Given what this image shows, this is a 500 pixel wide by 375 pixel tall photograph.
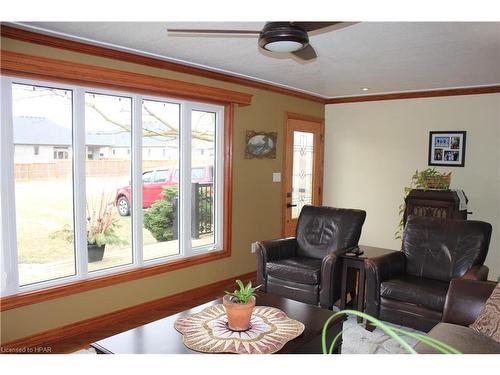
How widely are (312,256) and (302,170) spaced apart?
6.63ft

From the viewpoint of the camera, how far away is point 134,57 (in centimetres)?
359

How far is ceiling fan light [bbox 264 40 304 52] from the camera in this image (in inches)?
83.4

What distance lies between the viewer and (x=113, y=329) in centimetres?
343

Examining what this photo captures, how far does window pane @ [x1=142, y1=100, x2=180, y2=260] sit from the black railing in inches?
9.2

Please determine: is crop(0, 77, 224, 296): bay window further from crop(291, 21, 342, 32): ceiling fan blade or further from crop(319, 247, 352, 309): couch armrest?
crop(291, 21, 342, 32): ceiling fan blade

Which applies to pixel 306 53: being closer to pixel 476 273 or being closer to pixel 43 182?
pixel 476 273

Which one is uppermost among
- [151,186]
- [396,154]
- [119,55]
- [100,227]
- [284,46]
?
[119,55]

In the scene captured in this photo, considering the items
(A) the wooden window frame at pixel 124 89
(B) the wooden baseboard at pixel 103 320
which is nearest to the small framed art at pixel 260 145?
(A) the wooden window frame at pixel 124 89

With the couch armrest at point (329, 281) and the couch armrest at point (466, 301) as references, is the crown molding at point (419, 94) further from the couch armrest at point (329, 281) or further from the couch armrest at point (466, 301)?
the couch armrest at point (466, 301)

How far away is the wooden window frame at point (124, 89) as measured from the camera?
2.88 metres

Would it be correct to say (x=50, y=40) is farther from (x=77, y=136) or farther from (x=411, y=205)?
(x=411, y=205)

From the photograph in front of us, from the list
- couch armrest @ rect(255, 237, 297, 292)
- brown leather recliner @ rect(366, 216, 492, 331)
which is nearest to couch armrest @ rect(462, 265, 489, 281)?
brown leather recliner @ rect(366, 216, 492, 331)

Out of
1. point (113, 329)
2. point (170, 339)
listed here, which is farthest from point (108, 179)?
point (170, 339)

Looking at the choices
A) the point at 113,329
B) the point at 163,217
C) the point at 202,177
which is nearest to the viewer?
the point at 113,329
